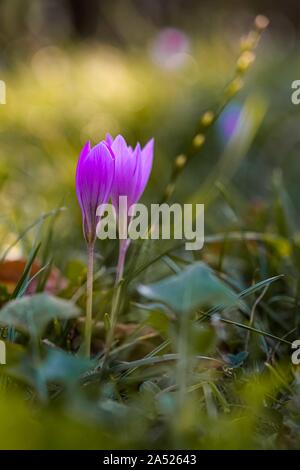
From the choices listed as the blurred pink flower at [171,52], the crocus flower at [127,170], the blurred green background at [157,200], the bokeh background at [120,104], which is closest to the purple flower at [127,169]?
the crocus flower at [127,170]

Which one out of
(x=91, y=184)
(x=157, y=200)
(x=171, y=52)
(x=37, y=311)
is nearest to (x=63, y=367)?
(x=37, y=311)

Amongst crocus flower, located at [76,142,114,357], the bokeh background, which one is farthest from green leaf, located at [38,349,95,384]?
the bokeh background

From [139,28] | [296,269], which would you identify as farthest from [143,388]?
[139,28]

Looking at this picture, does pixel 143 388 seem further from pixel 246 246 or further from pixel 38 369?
pixel 246 246

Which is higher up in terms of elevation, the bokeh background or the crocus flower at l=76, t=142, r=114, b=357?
the bokeh background

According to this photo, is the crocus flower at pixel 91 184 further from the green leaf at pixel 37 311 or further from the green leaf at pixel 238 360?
the green leaf at pixel 238 360

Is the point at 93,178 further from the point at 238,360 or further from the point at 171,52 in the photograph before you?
the point at 171,52

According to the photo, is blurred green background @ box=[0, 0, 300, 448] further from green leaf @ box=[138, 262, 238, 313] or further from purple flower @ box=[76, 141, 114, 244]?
purple flower @ box=[76, 141, 114, 244]
